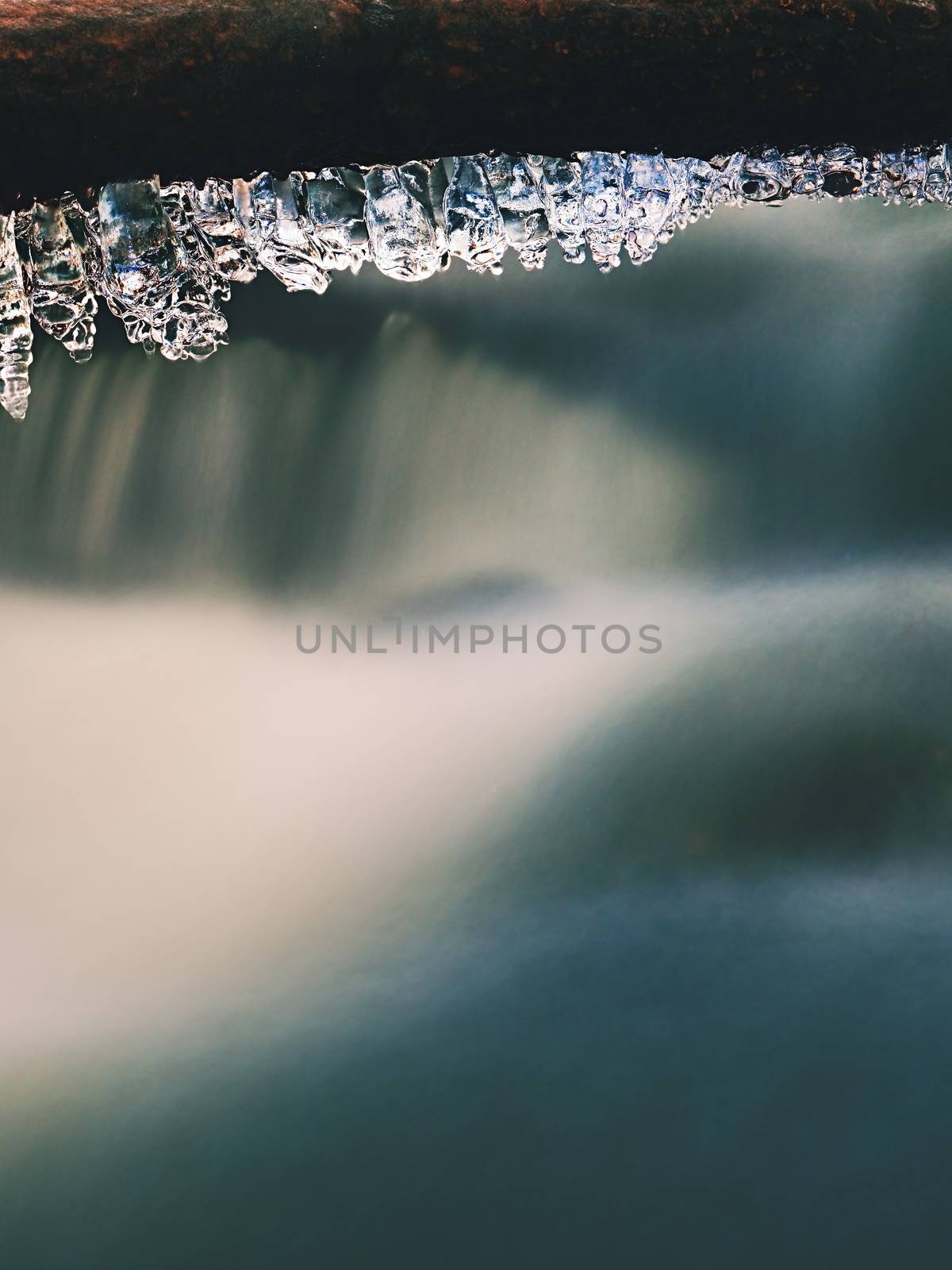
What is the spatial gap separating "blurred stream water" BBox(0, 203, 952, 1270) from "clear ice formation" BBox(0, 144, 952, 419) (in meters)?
1.28

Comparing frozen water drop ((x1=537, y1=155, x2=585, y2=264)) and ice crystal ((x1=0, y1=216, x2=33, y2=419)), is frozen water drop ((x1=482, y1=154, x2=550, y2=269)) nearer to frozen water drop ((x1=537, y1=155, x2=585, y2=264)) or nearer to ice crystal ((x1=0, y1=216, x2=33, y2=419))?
frozen water drop ((x1=537, y1=155, x2=585, y2=264))

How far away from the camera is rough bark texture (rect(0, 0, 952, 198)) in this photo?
530mm

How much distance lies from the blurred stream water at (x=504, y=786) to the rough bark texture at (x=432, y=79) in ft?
4.65

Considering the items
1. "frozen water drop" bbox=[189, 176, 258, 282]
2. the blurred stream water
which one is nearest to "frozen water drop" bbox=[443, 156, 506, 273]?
"frozen water drop" bbox=[189, 176, 258, 282]

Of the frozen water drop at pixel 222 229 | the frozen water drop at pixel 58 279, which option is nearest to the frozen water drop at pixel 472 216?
the frozen water drop at pixel 222 229

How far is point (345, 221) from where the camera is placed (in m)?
0.70

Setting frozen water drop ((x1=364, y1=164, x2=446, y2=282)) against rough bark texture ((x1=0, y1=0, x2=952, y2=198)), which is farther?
frozen water drop ((x1=364, y1=164, x2=446, y2=282))

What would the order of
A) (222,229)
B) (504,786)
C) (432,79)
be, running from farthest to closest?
1. (504,786)
2. (222,229)
3. (432,79)

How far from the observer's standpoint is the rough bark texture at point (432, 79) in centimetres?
53

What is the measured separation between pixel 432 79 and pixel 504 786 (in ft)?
5.08

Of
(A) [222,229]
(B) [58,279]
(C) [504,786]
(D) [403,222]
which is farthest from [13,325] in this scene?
(C) [504,786]

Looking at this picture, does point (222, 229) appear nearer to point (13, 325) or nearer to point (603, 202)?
point (13, 325)

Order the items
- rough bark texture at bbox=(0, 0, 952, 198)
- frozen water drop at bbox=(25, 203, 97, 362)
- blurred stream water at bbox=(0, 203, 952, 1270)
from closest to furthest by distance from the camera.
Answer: rough bark texture at bbox=(0, 0, 952, 198), frozen water drop at bbox=(25, 203, 97, 362), blurred stream water at bbox=(0, 203, 952, 1270)

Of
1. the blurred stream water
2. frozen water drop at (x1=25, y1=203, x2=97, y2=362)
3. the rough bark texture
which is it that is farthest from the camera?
the blurred stream water
